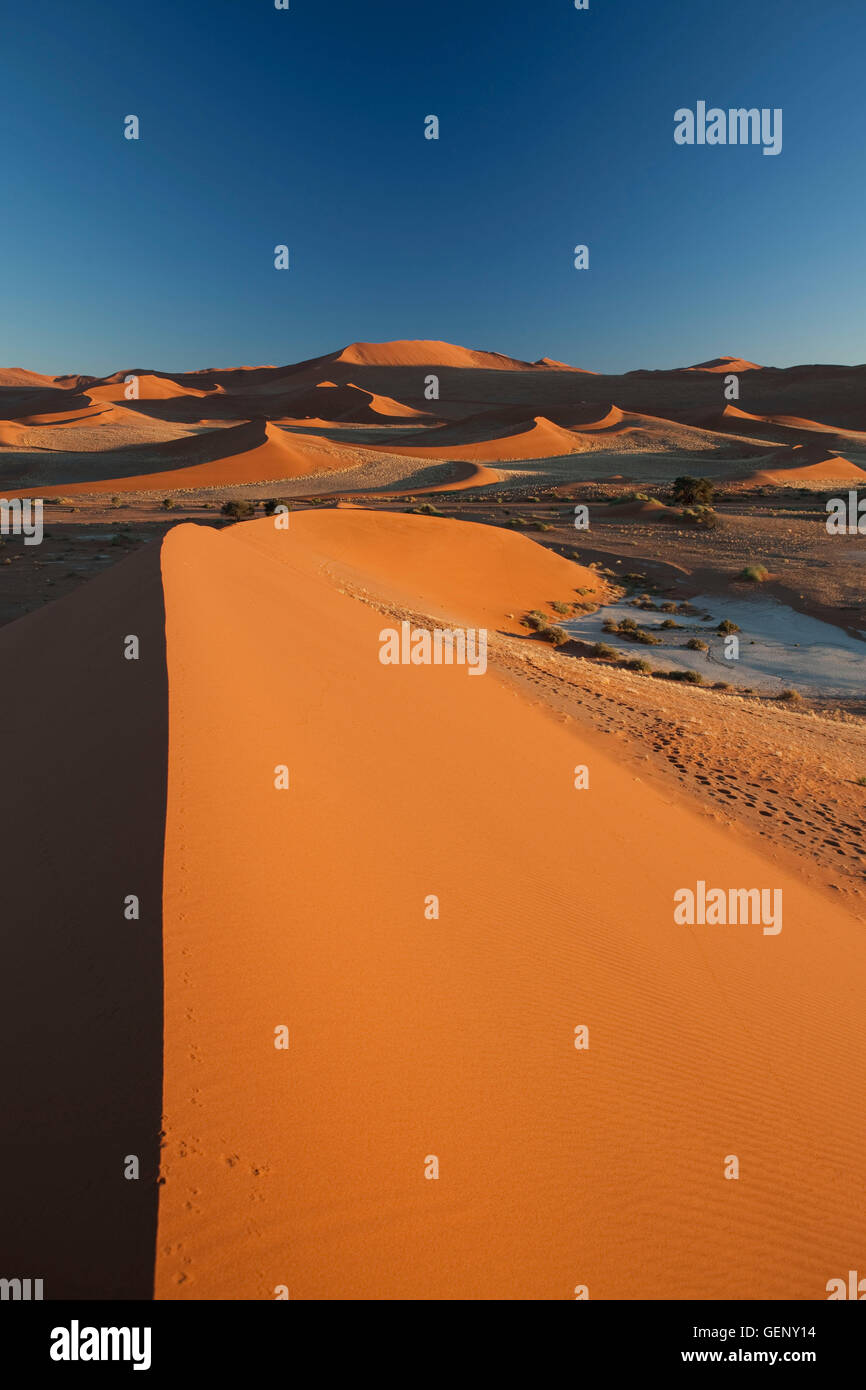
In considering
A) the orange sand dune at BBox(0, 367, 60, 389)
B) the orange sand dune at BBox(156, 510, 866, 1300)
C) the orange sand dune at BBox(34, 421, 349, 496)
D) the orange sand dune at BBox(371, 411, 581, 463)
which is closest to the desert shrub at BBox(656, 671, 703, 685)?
the orange sand dune at BBox(156, 510, 866, 1300)

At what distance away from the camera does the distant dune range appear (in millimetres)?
55406

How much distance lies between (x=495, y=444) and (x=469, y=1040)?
2835 inches

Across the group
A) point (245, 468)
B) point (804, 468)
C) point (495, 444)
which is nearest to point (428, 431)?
point (495, 444)

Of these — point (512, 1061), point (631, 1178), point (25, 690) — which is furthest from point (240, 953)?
point (25, 690)

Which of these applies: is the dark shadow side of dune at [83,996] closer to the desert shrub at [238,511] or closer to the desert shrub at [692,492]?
the desert shrub at [238,511]

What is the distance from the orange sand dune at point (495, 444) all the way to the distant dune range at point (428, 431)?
0.22 m

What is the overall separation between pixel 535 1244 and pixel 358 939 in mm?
1684

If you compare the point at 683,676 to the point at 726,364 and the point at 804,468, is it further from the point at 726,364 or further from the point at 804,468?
the point at 726,364

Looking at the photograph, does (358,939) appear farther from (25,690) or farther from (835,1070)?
(25,690)

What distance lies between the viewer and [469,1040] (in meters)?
3.58

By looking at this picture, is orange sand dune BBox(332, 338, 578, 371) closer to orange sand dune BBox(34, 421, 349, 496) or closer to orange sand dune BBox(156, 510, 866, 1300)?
orange sand dune BBox(34, 421, 349, 496)

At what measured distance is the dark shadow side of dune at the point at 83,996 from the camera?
2.31m

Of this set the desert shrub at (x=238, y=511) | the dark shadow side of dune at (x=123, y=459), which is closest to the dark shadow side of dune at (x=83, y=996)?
the desert shrub at (x=238, y=511)
